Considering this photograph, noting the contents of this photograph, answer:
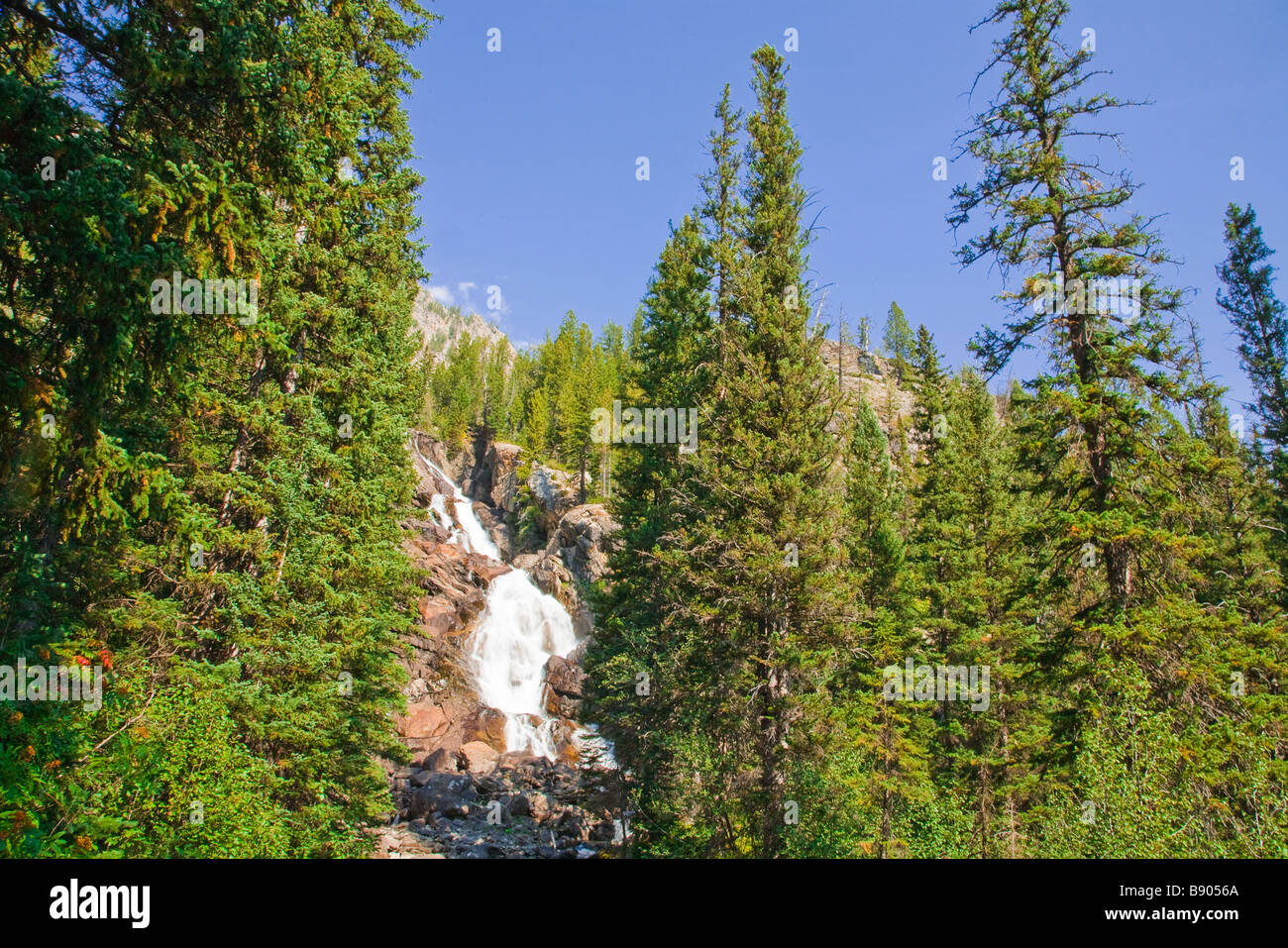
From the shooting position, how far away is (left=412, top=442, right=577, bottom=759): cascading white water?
3566 centimetres

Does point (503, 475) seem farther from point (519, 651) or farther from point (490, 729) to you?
point (490, 729)

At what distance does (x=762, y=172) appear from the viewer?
Answer: 17.6 metres

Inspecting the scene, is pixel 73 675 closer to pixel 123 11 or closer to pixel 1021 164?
pixel 123 11

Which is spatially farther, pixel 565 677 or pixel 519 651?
pixel 519 651

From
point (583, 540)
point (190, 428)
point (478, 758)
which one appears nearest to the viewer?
point (190, 428)

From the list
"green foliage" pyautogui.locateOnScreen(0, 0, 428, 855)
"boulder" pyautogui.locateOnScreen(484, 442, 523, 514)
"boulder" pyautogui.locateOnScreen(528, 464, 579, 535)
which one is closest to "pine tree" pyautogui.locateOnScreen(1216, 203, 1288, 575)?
"green foliage" pyautogui.locateOnScreen(0, 0, 428, 855)

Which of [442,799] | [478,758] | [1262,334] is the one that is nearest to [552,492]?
[478,758]

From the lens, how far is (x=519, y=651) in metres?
42.2

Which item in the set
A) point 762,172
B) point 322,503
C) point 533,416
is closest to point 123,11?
point 322,503

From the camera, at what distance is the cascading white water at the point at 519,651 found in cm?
3566

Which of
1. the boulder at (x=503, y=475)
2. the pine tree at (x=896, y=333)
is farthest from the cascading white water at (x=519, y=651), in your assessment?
the pine tree at (x=896, y=333)

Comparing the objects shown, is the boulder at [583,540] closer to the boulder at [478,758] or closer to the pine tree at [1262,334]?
the boulder at [478,758]
